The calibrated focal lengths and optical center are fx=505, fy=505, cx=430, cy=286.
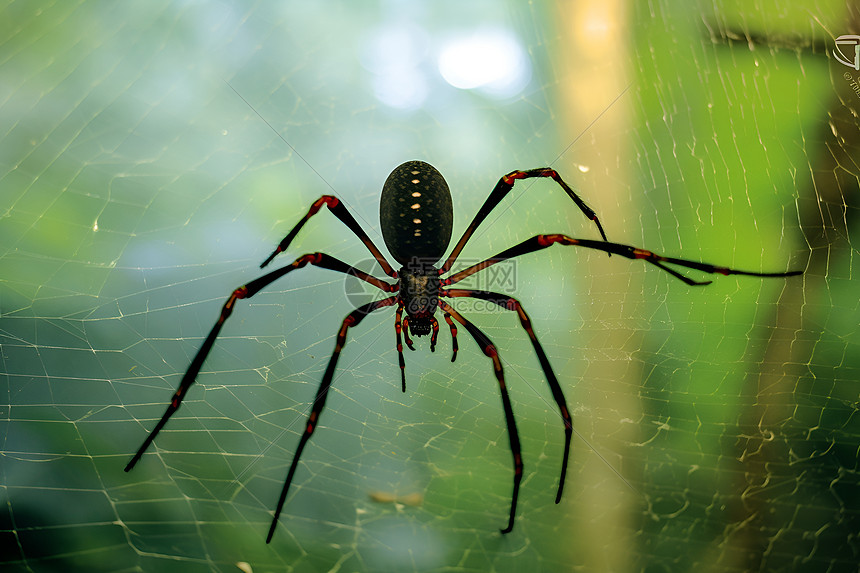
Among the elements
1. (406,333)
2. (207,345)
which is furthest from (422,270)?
(207,345)

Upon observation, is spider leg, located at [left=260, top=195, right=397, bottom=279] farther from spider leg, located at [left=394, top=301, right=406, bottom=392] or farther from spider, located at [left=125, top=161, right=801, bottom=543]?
spider leg, located at [left=394, top=301, right=406, bottom=392]

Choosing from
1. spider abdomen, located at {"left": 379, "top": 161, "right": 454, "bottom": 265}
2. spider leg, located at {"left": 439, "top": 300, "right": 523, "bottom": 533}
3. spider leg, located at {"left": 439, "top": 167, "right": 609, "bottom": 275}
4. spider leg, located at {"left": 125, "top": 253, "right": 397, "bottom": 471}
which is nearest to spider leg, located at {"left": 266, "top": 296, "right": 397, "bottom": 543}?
spider leg, located at {"left": 125, "top": 253, "right": 397, "bottom": 471}

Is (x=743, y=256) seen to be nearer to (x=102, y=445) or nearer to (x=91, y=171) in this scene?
(x=102, y=445)

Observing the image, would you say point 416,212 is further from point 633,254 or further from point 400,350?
point 633,254

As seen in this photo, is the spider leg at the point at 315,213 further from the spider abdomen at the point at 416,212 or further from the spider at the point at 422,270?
the spider abdomen at the point at 416,212

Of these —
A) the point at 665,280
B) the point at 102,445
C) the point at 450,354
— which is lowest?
the point at 102,445

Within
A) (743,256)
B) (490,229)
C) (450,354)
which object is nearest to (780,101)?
(743,256)

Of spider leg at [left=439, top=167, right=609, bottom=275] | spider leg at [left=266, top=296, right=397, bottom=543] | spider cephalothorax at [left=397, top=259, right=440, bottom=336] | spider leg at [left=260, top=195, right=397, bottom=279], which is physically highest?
spider leg at [left=439, top=167, right=609, bottom=275]
